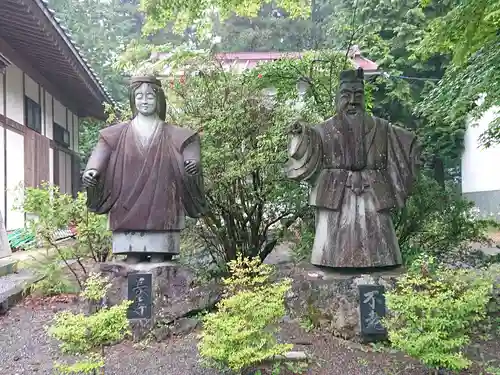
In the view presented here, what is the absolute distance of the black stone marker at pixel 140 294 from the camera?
15.2ft

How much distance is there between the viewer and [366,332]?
4.43m

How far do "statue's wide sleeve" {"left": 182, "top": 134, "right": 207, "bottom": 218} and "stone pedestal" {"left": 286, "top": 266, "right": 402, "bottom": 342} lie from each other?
1240mm

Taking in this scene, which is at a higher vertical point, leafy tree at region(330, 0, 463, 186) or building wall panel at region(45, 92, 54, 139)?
leafy tree at region(330, 0, 463, 186)

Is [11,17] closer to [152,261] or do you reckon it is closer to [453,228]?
[152,261]

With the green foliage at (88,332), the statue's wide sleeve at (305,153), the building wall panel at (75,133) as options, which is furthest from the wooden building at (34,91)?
the green foliage at (88,332)

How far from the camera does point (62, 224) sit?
6.38 meters

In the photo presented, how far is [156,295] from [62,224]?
2.33 metres

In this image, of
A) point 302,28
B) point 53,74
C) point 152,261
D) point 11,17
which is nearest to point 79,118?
point 53,74

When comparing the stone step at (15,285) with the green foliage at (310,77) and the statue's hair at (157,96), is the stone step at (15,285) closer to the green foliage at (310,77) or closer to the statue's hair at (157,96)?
the statue's hair at (157,96)

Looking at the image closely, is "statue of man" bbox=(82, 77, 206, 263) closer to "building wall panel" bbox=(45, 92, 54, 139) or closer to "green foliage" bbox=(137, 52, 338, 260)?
"green foliage" bbox=(137, 52, 338, 260)

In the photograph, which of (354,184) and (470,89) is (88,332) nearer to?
(354,184)

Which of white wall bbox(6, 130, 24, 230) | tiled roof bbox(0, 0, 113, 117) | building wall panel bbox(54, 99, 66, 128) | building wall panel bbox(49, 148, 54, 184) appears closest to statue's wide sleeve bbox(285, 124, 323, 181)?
tiled roof bbox(0, 0, 113, 117)

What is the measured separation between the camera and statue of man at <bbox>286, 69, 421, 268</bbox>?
4.66m

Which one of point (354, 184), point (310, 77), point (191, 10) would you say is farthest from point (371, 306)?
point (191, 10)
